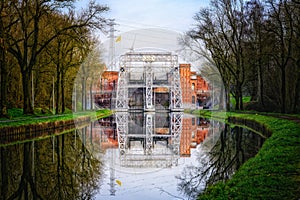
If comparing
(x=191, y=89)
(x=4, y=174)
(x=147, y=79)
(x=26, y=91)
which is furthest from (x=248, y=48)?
(x=4, y=174)

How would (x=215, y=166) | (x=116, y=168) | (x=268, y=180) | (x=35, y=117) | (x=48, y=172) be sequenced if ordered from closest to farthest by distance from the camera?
(x=268, y=180) < (x=48, y=172) < (x=116, y=168) < (x=215, y=166) < (x=35, y=117)

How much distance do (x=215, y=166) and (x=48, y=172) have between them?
4.90 meters

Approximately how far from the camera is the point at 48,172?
38.4 ft

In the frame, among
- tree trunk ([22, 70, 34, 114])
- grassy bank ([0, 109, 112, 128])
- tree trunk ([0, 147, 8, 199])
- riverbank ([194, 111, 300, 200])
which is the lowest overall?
tree trunk ([0, 147, 8, 199])

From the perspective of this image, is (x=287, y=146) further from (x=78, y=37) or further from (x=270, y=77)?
(x=270, y=77)

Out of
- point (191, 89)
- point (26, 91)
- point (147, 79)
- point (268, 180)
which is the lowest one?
point (268, 180)

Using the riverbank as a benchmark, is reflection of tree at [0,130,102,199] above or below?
below

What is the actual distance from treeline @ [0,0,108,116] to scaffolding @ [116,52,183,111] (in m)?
8.65

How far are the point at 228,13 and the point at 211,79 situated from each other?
6295 mm

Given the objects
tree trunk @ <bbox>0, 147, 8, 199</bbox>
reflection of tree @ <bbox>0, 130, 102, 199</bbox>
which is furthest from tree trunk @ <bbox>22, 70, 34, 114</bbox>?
tree trunk @ <bbox>0, 147, 8, 199</bbox>

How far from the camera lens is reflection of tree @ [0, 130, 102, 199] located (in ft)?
30.2

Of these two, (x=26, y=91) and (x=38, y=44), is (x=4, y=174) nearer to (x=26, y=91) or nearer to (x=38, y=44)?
(x=26, y=91)

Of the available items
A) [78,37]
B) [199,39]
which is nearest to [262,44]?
[199,39]

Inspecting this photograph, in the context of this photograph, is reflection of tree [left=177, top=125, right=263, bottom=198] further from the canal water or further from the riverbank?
the riverbank
